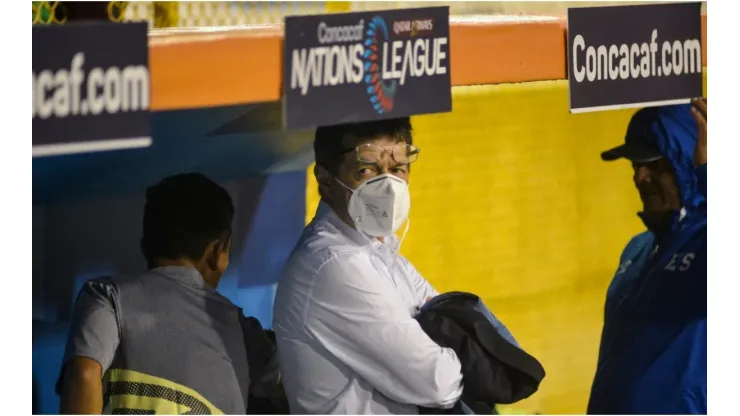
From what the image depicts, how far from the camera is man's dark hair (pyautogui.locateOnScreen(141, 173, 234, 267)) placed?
362 centimetres

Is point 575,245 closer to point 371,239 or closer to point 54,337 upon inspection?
point 371,239

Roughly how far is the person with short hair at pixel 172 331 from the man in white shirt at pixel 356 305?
180mm

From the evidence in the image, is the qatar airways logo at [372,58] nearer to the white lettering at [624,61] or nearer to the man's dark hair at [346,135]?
the man's dark hair at [346,135]

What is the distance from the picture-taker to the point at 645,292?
4.57 m

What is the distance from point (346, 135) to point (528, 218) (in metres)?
1.49

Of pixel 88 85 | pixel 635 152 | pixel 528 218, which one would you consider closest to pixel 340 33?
pixel 88 85

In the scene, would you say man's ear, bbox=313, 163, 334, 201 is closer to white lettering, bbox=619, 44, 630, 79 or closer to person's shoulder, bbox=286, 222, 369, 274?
person's shoulder, bbox=286, 222, 369, 274

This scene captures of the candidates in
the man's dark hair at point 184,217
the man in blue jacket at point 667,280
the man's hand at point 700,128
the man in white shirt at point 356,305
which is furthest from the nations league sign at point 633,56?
the man's dark hair at point 184,217

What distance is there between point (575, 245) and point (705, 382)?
0.84 m

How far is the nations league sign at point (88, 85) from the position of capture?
2.90 m

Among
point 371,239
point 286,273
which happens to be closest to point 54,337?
point 286,273

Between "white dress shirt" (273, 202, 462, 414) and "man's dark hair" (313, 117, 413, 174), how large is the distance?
0.15 meters

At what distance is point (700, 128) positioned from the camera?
14.4 ft

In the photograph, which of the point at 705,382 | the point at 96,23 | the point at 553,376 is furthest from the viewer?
the point at 553,376
